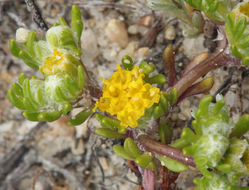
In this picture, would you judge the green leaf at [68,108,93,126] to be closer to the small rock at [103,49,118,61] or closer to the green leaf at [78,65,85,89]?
the green leaf at [78,65,85,89]

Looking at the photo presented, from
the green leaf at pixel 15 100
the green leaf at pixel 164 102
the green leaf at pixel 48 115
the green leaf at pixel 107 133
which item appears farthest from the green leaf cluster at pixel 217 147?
the green leaf at pixel 15 100

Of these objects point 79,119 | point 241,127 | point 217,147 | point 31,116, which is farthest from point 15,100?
point 241,127

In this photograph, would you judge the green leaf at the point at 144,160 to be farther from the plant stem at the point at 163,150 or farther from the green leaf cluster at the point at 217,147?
the green leaf cluster at the point at 217,147

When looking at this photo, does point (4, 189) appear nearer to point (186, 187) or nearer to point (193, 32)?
point (186, 187)

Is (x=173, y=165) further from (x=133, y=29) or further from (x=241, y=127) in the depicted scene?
(x=133, y=29)

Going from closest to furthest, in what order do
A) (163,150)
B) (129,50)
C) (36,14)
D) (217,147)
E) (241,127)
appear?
(217,147) → (241,127) → (163,150) → (36,14) → (129,50)

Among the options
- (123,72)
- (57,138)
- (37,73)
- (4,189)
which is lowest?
(4,189)

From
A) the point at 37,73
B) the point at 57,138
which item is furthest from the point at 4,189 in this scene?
the point at 37,73
